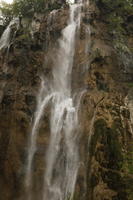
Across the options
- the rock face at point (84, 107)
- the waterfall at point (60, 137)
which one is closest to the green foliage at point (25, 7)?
the rock face at point (84, 107)

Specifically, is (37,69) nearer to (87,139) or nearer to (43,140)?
(43,140)

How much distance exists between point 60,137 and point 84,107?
1.77 metres

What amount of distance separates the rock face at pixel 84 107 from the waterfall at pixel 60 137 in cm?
27

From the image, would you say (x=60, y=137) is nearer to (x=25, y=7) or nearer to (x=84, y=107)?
(x=84, y=107)

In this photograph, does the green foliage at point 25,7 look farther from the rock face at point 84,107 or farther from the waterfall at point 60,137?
the waterfall at point 60,137

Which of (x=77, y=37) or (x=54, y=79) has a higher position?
(x=77, y=37)

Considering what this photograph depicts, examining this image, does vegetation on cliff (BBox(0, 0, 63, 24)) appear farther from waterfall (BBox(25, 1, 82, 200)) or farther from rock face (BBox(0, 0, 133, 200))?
waterfall (BBox(25, 1, 82, 200))

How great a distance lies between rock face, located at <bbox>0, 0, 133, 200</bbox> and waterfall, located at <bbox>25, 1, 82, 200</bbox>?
27 cm

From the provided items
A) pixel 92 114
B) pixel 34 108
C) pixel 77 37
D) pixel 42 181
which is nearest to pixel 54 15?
pixel 77 37

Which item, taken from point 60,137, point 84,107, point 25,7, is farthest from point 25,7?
point 60,137

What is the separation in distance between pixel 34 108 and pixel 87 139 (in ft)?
10.8

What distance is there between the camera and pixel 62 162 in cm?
1041

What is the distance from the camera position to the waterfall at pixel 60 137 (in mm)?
10016

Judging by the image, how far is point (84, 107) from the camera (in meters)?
11.6
